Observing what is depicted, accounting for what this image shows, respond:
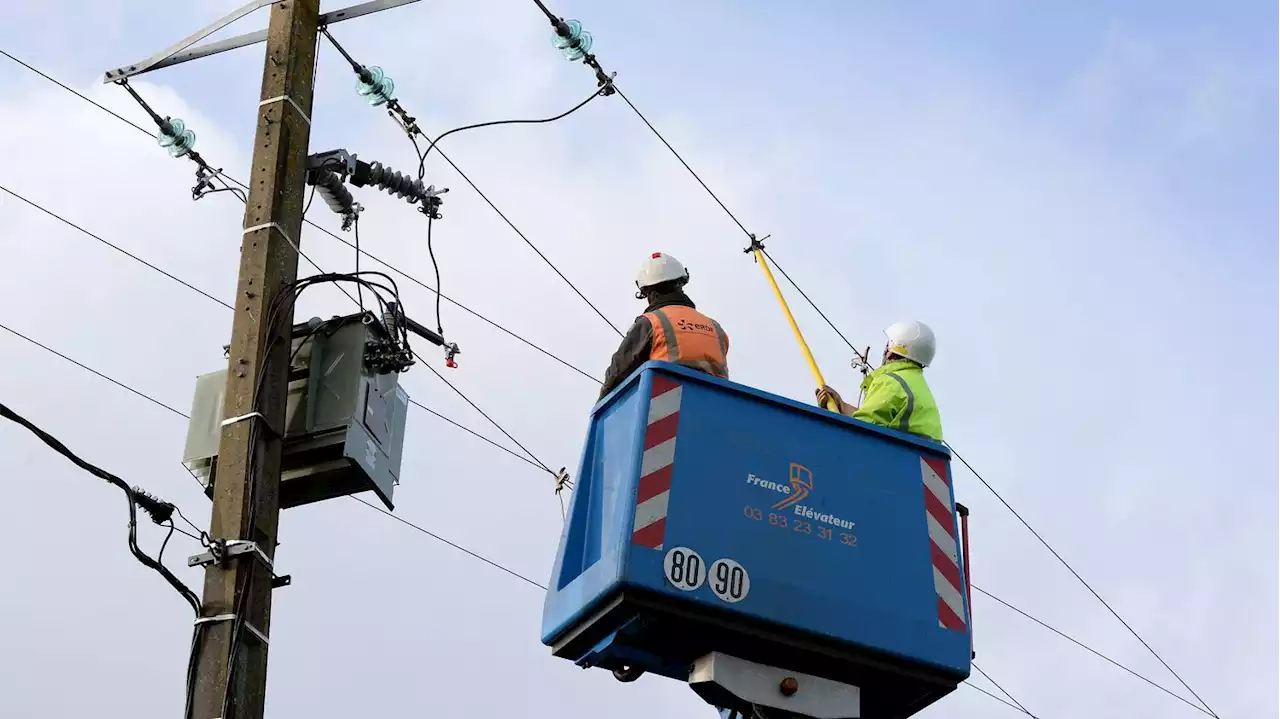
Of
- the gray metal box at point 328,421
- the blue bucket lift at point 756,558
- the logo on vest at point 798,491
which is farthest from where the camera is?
the gray metal box at point 328,421

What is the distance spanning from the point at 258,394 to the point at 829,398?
9.73ft

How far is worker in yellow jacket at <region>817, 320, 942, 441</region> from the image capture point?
34.2 ft

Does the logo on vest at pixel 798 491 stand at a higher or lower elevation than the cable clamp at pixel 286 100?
lower

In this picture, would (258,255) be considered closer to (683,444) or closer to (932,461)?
(683,444)

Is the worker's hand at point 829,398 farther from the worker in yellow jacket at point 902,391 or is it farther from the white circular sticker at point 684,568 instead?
the white circular sticker at point 684,568

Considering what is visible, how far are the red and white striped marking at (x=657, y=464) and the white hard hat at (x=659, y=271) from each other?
1399mm

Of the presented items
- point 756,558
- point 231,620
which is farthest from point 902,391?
point 231,620

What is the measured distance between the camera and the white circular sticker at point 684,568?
8961 mm

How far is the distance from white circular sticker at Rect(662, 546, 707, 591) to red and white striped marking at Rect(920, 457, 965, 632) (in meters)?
1.30

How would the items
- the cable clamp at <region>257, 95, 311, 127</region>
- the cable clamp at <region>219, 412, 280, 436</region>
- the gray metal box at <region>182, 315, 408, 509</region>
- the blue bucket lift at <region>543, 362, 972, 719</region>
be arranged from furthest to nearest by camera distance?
the cable clamp at <region>257, 95, 311, 127</region> < the gray metal box at <region>182, 315, 408, 509</region> < the cable clamp at <region>219, 412, 280, 436</region> < the blue bucket lift at <region>543, 362, 972, 719</region>

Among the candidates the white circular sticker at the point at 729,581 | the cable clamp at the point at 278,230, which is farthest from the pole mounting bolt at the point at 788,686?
the cable clamp at the point at 278,230

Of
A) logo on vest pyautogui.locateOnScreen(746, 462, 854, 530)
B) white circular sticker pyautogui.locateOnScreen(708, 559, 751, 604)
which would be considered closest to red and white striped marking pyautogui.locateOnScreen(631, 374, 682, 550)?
white circular sticker pyautogui.locateOnScreen(708, 559, 751, 604)

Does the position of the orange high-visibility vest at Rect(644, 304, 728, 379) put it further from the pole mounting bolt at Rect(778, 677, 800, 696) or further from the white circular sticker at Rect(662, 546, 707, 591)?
the pole mounting bolt at Rect(778, 677, 800, 696)

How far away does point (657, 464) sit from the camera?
923 cm
